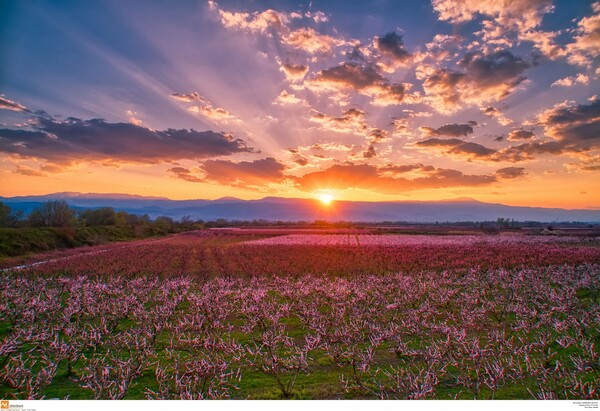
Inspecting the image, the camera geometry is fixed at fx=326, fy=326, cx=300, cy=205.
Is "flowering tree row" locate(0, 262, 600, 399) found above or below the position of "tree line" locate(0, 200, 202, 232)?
below

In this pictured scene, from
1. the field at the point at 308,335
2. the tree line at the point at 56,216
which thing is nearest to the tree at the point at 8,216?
the tree line at the point at 56,216

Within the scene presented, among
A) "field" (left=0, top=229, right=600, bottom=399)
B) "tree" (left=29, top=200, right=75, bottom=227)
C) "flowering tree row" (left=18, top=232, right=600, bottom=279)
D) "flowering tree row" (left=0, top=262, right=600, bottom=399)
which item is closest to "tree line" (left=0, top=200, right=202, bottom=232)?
"tree" (left=29, top=200, right=75, bottom=227)

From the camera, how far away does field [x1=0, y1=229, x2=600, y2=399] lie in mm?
5648

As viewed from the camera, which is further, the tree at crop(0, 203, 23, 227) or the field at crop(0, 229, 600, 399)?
the tree at crop(0, 203, 23, 227)

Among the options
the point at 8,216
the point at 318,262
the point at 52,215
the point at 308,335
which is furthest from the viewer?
the point at 52,215

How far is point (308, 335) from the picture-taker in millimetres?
7852

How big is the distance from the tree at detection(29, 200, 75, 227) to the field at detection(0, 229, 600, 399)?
20.2m

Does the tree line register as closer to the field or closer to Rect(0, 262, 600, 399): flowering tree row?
the field

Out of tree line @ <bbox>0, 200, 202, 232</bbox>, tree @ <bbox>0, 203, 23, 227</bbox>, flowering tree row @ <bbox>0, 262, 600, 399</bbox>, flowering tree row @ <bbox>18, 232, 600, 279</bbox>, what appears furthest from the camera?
tree line @ <bbox>0, 200, 202, 232</bbox>

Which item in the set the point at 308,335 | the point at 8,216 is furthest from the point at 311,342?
the point at 8,216

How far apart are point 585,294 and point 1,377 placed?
57.6ft

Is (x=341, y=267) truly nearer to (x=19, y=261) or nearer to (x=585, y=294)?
(x=585, y=294)

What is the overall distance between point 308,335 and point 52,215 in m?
39.8

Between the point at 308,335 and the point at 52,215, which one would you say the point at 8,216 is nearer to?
the point at 52,215
